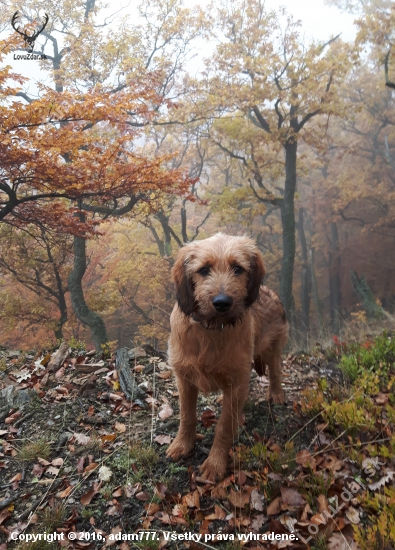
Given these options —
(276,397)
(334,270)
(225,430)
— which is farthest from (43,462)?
(334,270)

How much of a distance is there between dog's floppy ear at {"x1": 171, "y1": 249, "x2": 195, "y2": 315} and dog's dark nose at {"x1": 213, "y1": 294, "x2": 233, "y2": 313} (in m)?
0.31

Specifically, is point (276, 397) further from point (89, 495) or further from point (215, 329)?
point (89, 495)

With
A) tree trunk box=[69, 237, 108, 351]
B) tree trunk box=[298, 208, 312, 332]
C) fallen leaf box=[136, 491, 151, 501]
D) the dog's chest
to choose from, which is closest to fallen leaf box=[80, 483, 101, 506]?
fallen leaf box=[136, 491, 151, 501]

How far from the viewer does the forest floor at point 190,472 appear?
2346 mm

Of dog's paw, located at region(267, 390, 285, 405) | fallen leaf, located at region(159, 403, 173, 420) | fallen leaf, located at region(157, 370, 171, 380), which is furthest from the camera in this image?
fallen leaf, located at region(157, 370, 171, 380)

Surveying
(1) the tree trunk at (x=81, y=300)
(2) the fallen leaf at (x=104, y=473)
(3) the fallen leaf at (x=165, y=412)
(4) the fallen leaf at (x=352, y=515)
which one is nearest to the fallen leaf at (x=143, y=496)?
(2) the fallen leaf at (x=104, y=473)

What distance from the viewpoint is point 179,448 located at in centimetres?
316

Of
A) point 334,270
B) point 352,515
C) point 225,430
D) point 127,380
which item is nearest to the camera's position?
point 352,515

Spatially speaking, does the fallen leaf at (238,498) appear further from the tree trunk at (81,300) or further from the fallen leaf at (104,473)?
the tree trunk at (81,300)

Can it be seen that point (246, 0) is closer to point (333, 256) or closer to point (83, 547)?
point (333, 256)

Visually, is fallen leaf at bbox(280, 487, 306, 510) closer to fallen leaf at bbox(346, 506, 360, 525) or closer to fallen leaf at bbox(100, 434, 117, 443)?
fallen leaf at bbox(346, 506, 360, 525)

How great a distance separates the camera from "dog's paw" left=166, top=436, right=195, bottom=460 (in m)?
3.13

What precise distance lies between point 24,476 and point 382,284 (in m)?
21.1

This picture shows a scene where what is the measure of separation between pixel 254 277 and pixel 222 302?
1.74ft
